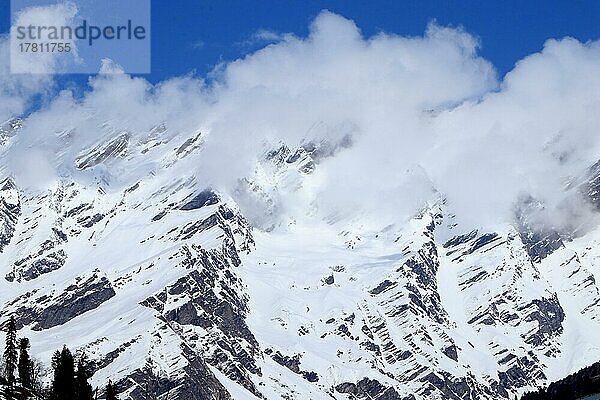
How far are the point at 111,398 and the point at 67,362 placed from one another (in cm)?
1126

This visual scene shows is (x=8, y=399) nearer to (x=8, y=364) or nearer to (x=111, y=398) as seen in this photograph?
(x=111, y=398)

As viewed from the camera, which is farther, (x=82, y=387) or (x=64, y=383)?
(x=82, y=387)

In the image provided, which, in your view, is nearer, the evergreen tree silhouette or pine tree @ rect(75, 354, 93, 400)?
the evergreen tree silhouette

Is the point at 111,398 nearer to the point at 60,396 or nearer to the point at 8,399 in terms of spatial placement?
the point at 60,396

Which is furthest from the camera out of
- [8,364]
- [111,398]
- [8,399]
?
[8,364]

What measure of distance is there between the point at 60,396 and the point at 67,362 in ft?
26.4

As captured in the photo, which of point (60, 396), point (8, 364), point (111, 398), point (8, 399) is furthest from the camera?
point (8, 364)

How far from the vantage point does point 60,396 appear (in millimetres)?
165125

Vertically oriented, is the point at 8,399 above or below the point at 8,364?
below

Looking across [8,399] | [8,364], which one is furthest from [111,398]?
[8,399]

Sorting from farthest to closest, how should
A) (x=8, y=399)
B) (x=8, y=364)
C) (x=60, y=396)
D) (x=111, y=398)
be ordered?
(x=8, y=364) < (x=111, y=398) < (x=60, y=396) < (x=8, y=399)

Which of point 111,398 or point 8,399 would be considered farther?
point 111,398

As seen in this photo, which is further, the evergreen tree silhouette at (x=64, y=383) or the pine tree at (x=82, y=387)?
the pine tree at (x=82, y=387)

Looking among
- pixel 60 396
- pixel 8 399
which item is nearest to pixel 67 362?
pixel 60 396
